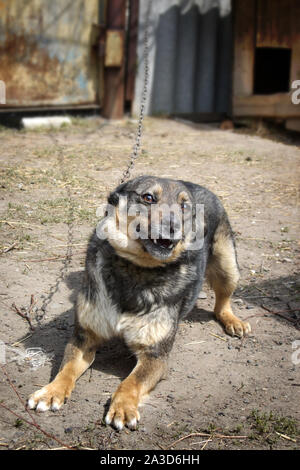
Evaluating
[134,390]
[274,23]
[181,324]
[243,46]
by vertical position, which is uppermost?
[274,23]

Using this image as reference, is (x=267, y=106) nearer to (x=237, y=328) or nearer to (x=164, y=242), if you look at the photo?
(x=237, y=328)

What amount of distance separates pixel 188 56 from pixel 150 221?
24.8 ft

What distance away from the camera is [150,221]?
3.36 metres

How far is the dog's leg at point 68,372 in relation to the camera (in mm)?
3064

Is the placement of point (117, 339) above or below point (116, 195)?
below

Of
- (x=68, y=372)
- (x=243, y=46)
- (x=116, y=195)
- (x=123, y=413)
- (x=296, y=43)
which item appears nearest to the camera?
(x=123, y=413)

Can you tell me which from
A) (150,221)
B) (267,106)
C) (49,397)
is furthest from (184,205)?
(267,106)

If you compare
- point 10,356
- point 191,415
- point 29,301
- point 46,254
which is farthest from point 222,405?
point 46,254

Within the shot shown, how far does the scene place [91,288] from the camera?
3.48m

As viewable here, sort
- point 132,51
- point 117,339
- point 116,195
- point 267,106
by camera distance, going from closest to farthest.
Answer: point 116,195 → point 117,339 → point 267,106 → point 132,51

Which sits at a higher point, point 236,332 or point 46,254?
point 46,254

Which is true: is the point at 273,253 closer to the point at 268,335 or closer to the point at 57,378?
the point at 268,335

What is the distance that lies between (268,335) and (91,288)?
1530mm

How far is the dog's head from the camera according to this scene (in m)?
3.31
